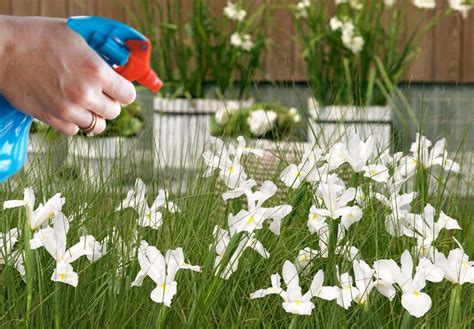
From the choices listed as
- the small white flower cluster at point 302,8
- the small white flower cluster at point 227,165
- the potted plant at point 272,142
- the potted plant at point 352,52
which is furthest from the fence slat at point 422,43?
the small white flower cluster at point 227,165

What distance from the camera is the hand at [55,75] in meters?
1.44

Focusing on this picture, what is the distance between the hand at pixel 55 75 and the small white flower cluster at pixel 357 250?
36cm

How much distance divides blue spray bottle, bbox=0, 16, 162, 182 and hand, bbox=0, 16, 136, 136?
0.03 meters

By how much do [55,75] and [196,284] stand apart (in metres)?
0.45

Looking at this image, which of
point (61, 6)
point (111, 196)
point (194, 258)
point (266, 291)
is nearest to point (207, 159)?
point (194, 258)

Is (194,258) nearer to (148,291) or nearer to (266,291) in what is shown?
(148,291)

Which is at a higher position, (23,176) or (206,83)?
(23,176)

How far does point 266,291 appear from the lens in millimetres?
1445

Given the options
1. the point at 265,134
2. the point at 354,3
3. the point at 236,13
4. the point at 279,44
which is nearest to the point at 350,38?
the point at 354,3

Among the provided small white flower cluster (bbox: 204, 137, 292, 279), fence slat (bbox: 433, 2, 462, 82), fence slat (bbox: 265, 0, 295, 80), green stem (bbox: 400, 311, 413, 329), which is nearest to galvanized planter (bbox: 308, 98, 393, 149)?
small white flower cluster (bbox: 204, 137, 292, 279)

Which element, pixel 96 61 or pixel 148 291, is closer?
pixel 96 61

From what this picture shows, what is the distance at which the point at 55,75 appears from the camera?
145 cm

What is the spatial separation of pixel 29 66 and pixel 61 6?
6.84 m

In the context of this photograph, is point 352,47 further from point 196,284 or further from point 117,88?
point 117,88
